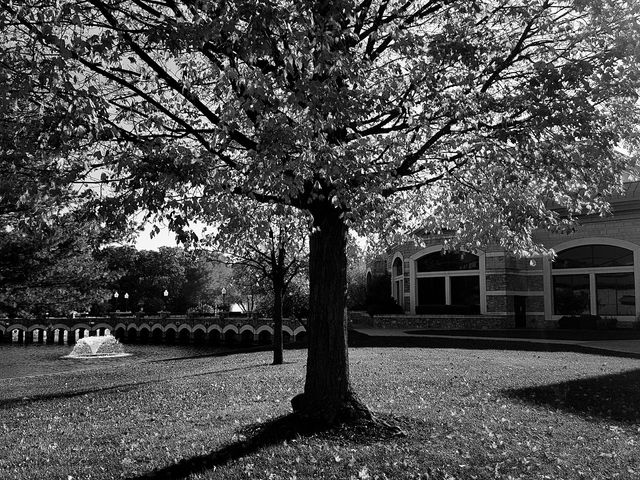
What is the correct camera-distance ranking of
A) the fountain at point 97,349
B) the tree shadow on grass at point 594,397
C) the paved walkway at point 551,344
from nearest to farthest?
the tree shadow on grass at point 594,397
the paved walkway at point 551,344
the fountain at point 97,349

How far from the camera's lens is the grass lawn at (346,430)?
5.76 metres

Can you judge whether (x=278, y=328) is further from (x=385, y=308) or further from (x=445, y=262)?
(x=445, y=262)

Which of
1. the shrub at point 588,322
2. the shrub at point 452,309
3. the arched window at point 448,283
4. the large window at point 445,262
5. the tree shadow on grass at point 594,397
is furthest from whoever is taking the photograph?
the large window at point 445,262

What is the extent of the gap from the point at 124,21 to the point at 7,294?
13966 millimetres

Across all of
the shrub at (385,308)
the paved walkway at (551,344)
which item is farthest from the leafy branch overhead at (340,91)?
the shrub at (385,308)

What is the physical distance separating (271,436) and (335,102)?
151 inches

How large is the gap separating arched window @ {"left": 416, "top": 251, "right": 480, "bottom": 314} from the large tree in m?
29.8

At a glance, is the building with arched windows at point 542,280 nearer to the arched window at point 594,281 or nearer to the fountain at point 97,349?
the arched window at point 594,281

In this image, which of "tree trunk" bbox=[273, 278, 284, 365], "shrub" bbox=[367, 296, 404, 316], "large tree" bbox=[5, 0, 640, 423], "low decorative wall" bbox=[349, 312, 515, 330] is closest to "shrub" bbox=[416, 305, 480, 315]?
"low decorative wall" bbox=[349, 312, 515, 330]

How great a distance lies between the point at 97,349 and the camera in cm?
3803

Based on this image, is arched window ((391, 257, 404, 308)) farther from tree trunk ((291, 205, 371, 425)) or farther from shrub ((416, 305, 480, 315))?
tree trunk ((291, 205, 371, 425))

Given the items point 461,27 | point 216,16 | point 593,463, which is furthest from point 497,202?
point 216,16

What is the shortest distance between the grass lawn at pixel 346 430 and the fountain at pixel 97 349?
24.4m

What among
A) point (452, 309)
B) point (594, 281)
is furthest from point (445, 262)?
point (594, 281)
